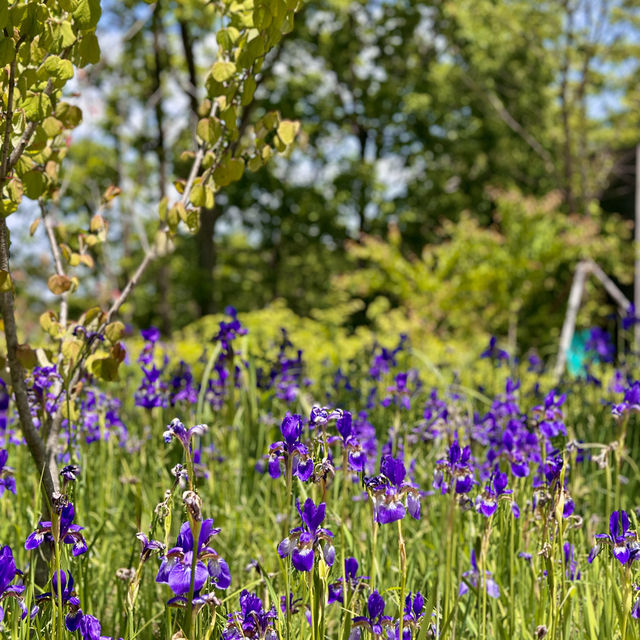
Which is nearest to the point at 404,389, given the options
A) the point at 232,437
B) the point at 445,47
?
the point at 232,437

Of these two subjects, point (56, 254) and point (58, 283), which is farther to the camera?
point (56, 254)

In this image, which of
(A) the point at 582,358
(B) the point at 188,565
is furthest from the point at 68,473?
(A) the point at 582,358

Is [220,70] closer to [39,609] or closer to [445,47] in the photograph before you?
[39,609]

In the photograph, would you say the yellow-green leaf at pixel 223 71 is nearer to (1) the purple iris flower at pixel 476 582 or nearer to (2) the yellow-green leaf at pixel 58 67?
(2) the yellow-green leaf at pixel 58 67

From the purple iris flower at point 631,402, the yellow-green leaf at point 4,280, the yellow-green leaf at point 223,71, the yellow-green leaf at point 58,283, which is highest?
the yellow-green leaf at point 223,71

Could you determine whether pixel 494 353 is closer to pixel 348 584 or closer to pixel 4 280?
pixel 348 584

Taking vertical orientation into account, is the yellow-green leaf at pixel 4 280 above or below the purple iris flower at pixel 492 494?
above

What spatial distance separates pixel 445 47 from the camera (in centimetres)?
1916

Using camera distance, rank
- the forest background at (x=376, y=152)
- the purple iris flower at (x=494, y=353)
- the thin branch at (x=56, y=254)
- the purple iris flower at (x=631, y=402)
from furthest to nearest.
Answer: the forest background at (x=376, y=152), the purple iris flower at (x=494, y=353), the thin branch at (x=56, y=254), the purple iris flower at (x=631, y=402)

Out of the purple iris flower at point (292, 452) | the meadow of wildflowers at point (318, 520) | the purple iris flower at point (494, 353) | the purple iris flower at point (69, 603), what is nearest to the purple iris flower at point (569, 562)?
the meadow of wildflowers at point (318, 520)

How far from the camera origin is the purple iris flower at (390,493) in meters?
1.31

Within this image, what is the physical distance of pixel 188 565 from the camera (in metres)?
1.20

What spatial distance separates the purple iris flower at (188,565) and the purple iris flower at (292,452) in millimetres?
184

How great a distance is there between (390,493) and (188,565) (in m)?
0.40
